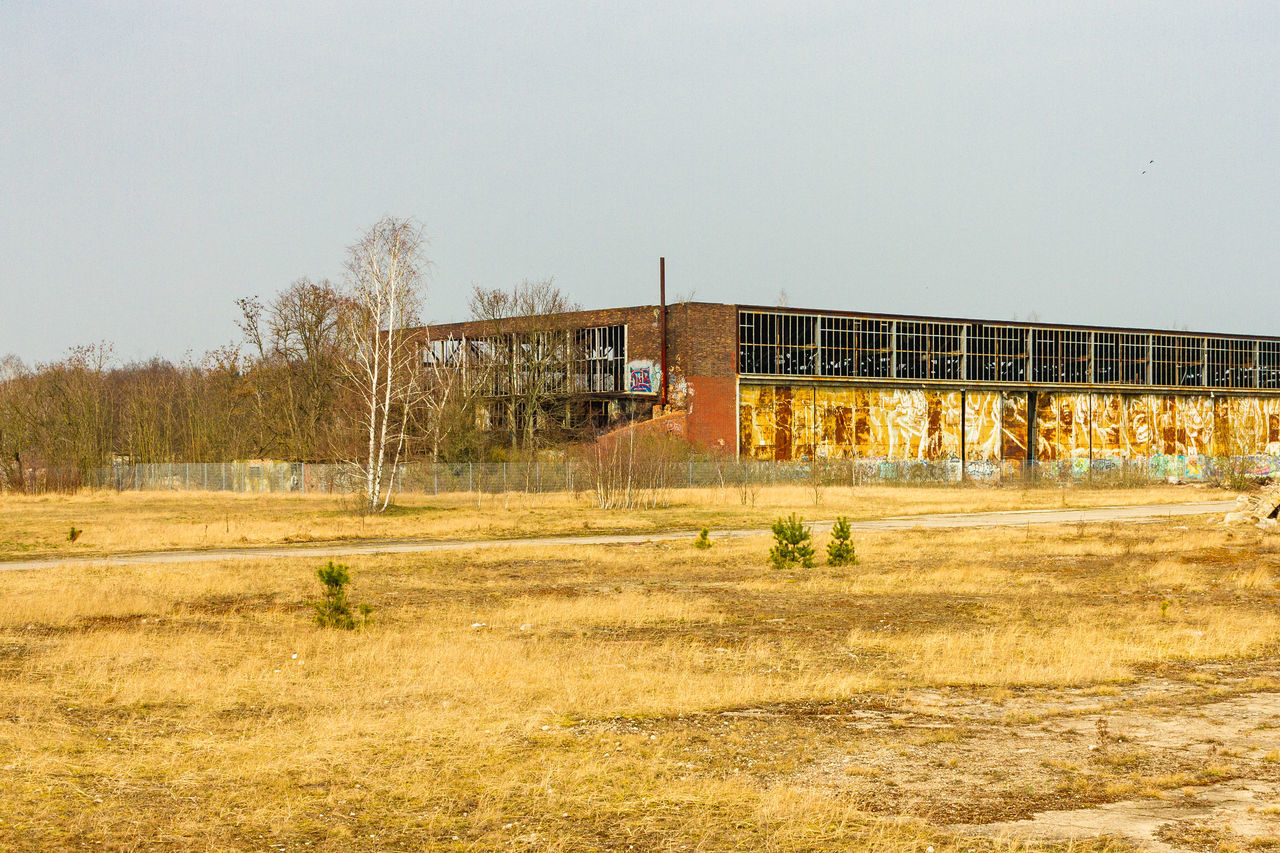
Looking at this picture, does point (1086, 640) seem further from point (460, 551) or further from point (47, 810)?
point (460, 551)

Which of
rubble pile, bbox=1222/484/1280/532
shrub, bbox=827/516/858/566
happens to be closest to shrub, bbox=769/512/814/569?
shrub, bbox=827/516/858/566

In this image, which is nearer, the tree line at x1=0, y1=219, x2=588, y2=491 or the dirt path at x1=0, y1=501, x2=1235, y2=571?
the dirt path at x1=0, y1=501, x2=1235, y2=571

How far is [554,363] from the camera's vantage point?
66.4 metres

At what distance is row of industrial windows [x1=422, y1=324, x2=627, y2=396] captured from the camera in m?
66.0

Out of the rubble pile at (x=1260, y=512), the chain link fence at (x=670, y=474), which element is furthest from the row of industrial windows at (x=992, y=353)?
the rubble pile at (x=1260, y=512)

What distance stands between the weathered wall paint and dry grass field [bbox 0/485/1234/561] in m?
6.61

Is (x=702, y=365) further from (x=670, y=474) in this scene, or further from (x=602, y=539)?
(x=602, y=539)

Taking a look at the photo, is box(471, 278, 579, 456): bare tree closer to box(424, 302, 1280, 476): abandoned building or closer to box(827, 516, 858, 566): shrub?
box(424, 302, 1280, 476): abandoned building

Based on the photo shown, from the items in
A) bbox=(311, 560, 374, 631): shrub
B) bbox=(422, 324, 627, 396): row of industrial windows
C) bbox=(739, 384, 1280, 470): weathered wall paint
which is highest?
bbox=(422, 324, 627, 396): row of industrial windows

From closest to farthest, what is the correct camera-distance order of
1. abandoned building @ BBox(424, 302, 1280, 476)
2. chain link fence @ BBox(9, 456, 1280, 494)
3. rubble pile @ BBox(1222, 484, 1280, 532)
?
rubble pile @ BBox(1222, 484, 1280, 532)
chain link fence @ BBox(9, 456, 1280, 494)
abandoned building @ BBox(424, 302, 1280, 476)

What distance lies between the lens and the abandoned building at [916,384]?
206ft

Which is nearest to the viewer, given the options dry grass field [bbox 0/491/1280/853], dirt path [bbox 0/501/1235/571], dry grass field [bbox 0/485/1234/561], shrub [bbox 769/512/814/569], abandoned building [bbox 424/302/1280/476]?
dry grass field [bbox 0/491/1280/853]

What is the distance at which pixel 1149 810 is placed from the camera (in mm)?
8336

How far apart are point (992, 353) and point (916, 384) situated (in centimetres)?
634
